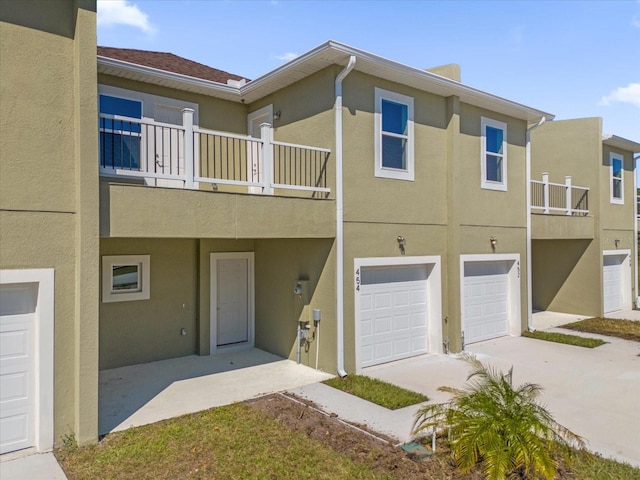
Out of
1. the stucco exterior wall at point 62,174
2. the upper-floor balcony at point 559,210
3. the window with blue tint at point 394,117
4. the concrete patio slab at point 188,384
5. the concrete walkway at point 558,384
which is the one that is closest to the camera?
the stucco exterior wall at point 62,174

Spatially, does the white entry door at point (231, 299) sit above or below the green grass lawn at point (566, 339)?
above

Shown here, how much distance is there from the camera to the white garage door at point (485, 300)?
11242 mm

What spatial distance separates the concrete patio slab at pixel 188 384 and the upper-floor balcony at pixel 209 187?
9.02 feet

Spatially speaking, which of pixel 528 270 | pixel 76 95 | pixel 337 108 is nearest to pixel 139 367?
pixel 76 95

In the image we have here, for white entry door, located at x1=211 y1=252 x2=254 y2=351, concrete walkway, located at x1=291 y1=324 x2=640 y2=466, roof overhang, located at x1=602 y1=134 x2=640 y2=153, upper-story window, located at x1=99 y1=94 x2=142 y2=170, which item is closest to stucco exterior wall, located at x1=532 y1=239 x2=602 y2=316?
roof overhang, located at x1=602 y1=134 x2=640 y2=153

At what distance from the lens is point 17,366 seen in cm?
558

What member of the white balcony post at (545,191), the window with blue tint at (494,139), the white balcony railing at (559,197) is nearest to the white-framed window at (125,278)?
the window with blue tint at (494,139)

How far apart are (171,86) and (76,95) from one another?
4.19 m

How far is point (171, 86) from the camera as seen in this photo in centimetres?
970

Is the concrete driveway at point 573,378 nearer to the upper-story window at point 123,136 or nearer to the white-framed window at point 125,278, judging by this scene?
the white-framed window at point 125,278

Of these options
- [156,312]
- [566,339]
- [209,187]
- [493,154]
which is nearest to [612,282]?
[566,339]

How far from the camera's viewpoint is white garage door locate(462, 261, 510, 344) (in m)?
11.2

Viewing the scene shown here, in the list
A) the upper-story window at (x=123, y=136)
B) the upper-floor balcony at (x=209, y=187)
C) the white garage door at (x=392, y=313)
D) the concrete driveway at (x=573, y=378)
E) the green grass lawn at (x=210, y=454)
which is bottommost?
the concrete driveway at (x=573, y=378)

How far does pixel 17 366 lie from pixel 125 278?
12.3 feet
